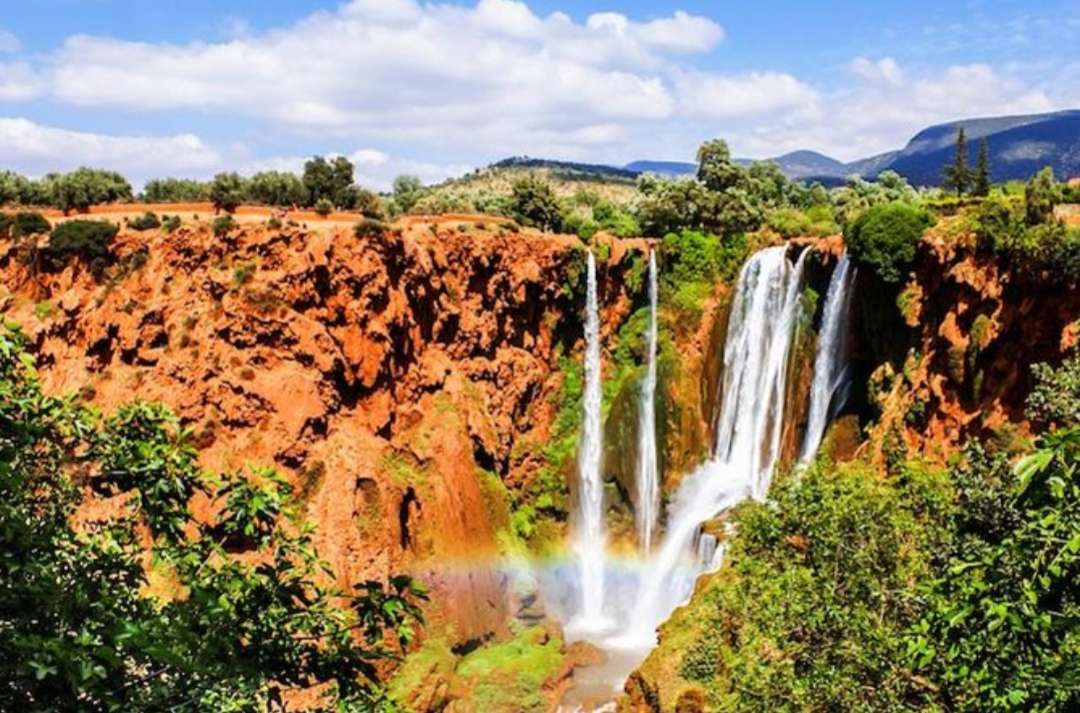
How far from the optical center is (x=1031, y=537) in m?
5.82

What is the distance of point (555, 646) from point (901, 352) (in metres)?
17.6

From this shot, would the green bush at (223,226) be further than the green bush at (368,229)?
No

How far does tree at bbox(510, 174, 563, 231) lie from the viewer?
167 ft

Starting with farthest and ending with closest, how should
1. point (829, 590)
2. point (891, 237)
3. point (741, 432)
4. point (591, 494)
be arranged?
point (591, 494), point (741, 432), point (891, 237), point (829, 590)

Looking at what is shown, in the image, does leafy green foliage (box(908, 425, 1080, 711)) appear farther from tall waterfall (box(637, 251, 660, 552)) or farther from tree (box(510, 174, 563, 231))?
tree (box(510, 174, 563, 231))

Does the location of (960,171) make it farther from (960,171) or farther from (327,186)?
(327,186)

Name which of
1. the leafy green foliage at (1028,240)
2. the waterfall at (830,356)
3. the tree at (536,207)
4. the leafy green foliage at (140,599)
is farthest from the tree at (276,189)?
the leafy green foliage at (140,599)

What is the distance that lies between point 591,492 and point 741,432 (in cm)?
835

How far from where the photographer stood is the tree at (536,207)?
2003 inches

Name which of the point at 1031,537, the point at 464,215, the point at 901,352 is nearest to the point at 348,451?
the point at 464,215

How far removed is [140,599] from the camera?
7020mm

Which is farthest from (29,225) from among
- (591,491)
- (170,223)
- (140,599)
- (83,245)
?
(140,599)

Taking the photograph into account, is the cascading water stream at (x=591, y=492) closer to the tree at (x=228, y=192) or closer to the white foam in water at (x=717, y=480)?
the white foam in water at (x=717, y=480)

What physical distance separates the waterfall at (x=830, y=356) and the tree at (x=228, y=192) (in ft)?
86.9
